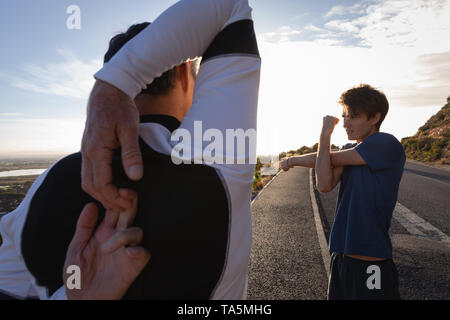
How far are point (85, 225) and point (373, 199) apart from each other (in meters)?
2.01

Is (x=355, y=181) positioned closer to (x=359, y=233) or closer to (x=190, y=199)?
(x=359, y=233)

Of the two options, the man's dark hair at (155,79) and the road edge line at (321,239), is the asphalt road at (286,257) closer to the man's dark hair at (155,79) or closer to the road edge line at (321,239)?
the road edge line at (321,239)

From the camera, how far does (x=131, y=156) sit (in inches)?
23.0

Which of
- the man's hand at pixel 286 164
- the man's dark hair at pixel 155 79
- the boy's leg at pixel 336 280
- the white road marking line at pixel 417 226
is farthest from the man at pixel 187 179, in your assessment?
the white road marking line at pixel 417 226

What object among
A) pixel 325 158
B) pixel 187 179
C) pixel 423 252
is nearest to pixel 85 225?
pixel 187 179

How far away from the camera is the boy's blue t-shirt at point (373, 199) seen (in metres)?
2.00

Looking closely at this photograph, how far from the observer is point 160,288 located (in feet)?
1.92

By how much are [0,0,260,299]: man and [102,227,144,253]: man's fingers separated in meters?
0.02

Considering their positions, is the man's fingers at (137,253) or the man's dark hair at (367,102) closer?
the man's fingers at (137,253)

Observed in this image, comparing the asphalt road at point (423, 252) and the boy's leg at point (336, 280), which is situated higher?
the boy's leg at point (336, 280)

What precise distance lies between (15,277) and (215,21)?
33.6 inches

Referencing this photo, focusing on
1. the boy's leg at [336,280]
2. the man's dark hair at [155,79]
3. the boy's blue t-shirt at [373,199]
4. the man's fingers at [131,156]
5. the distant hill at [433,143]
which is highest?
the distant hill at [433,143]

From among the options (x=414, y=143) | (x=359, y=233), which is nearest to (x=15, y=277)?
(x=359, y=233)
